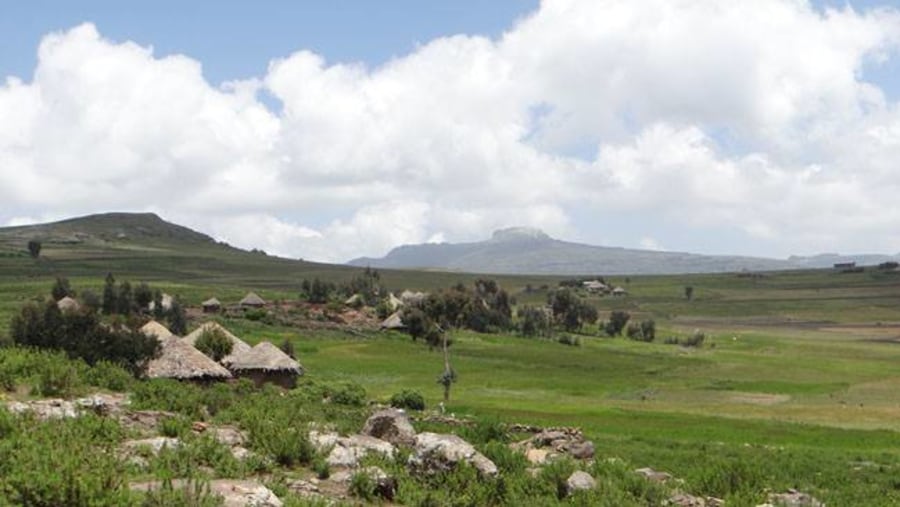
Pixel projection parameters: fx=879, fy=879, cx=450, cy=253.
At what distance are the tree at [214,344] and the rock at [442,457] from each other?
147 feet

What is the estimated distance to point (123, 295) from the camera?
109 meters

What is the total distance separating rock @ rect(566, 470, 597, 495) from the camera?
60.8 ft

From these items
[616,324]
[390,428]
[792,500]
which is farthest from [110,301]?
[792,500]

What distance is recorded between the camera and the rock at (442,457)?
1811 cm

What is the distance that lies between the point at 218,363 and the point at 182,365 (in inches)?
307

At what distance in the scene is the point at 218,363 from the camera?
5588cm

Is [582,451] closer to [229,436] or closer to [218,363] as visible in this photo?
[229,436]

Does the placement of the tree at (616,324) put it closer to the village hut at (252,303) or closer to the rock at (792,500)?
the village hut at (252,303)

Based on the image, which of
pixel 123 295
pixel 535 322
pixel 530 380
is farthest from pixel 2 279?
pixel 530 380

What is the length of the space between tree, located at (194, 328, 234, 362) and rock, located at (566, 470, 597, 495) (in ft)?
149

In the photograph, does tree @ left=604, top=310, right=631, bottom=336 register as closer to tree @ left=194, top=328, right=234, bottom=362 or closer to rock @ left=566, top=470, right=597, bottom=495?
tree @ left=194, top=328, right=234, bottom=362

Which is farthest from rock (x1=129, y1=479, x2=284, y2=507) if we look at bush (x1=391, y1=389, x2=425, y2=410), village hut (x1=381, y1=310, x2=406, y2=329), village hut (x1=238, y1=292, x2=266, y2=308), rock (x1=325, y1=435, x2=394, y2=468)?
village hut (x1=238, y1=292, x2=266, y2=308)

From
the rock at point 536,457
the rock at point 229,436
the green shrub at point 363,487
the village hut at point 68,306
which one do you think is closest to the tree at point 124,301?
the village hut at point 68,306

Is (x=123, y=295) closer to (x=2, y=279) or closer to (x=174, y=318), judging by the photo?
(x=174, y=318)
